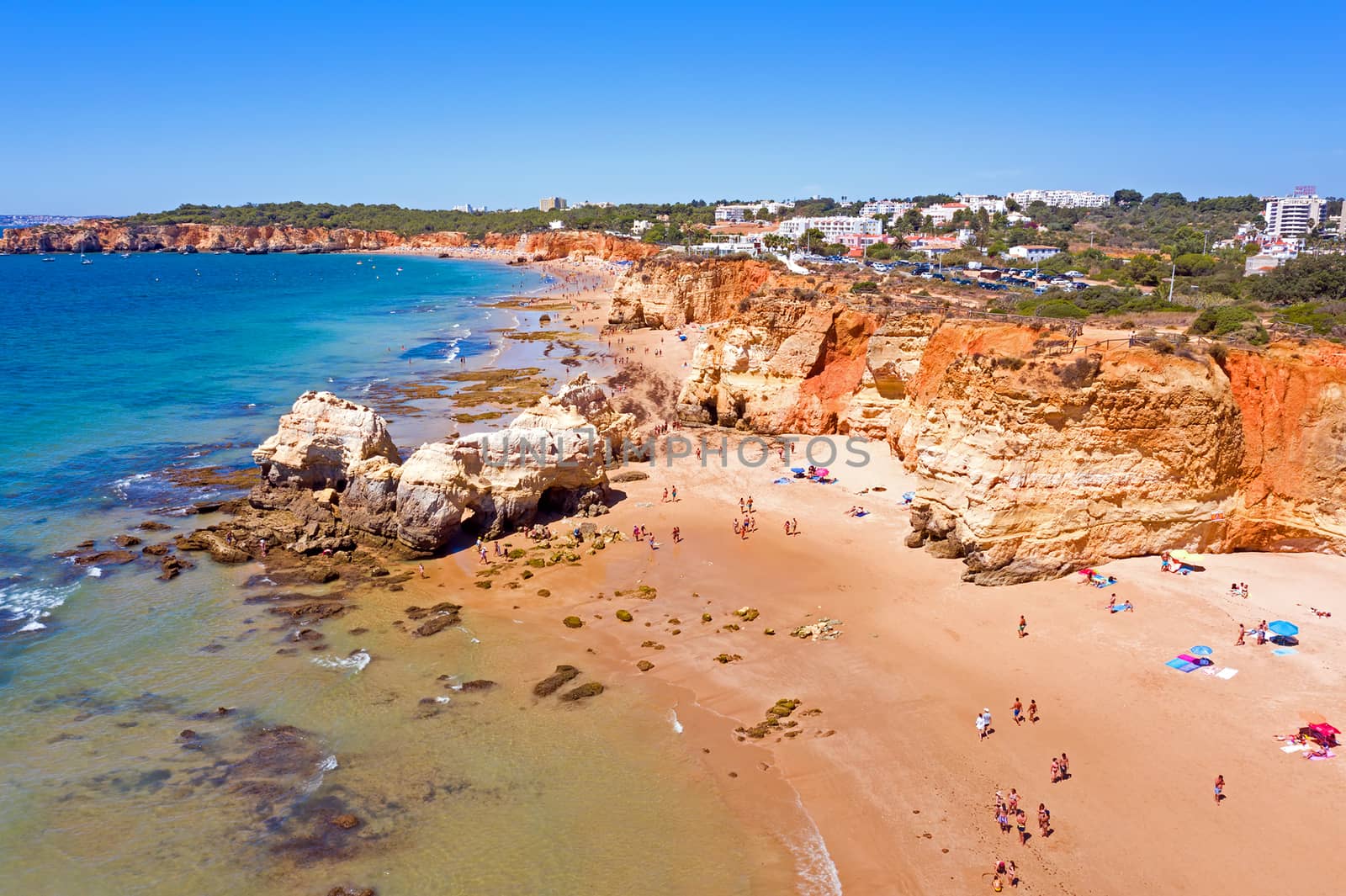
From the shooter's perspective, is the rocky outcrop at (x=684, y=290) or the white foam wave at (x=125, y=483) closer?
the white foam wave at (x=125, y=483)

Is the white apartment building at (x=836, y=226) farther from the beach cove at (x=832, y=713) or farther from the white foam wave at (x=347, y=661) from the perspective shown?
the white foam wave at (x=347, y=661)

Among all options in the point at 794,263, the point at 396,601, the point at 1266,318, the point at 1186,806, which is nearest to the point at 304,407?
the point at 396,601

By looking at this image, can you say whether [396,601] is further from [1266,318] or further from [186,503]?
[1266,318]

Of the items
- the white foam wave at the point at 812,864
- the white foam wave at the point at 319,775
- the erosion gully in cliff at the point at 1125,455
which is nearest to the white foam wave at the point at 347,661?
the white foam wave at the point at 319,775

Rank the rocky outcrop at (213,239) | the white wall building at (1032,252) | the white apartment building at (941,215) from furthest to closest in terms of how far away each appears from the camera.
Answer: the rocky outcrop at (213,239) < the white apartment building at (941,215) < the white wall building at (1032,252)

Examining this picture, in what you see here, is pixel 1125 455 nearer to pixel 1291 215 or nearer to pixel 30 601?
pixel 30 601

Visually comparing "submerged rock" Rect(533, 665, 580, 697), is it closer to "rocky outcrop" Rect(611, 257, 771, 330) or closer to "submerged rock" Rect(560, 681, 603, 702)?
"submerged rock" Rect(560, 681, 603, 702)

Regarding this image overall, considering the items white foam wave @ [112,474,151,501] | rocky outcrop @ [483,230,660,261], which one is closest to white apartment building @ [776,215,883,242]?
rocky outcrop @ [483,230,660,261]
